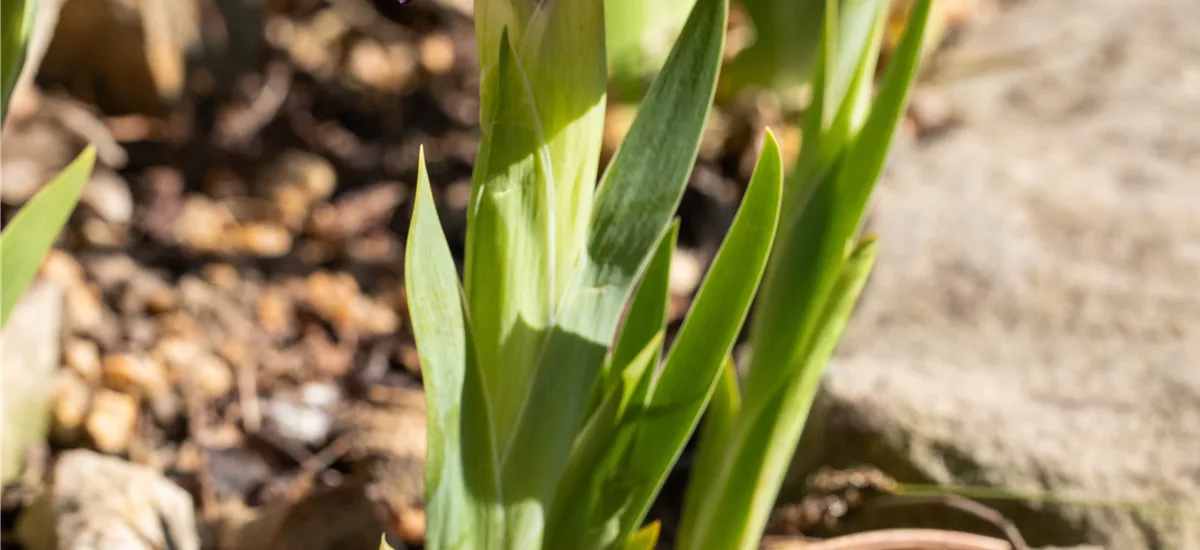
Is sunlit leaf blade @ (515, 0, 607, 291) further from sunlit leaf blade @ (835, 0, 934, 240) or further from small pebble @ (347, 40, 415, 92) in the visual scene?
small pebble @ (347, 40, 415, 92)

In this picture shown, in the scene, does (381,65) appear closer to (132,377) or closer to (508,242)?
(132,377)

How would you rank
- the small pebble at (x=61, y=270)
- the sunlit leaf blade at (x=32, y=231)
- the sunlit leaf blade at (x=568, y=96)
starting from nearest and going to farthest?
1. the sunlit leaf blade at (x=568, y=96)
2. the sunlit leaf blade at (x=32, y=231)
3. the small pebble at (x=61, y=270)

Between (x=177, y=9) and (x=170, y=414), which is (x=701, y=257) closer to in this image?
(x=170, y=414)

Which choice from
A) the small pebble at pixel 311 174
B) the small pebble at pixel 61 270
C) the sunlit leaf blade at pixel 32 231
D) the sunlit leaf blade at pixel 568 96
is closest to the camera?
the sunlit leaf blade at pixel 568 96

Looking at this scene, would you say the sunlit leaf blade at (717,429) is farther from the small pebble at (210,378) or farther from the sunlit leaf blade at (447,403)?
the small pebble at (210,378)

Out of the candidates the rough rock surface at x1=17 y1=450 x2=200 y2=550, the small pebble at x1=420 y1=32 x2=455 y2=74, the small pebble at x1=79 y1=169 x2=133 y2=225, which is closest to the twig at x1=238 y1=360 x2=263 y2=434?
the rough rock surface at x1=17 y1=450 x2=200 y2=550

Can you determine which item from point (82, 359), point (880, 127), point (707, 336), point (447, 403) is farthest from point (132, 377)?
point (880, 127)

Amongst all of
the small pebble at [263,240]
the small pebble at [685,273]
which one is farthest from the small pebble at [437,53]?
the small pebble at [685,273]

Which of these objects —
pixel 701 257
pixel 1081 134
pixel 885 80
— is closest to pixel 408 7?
pixel 701 257
